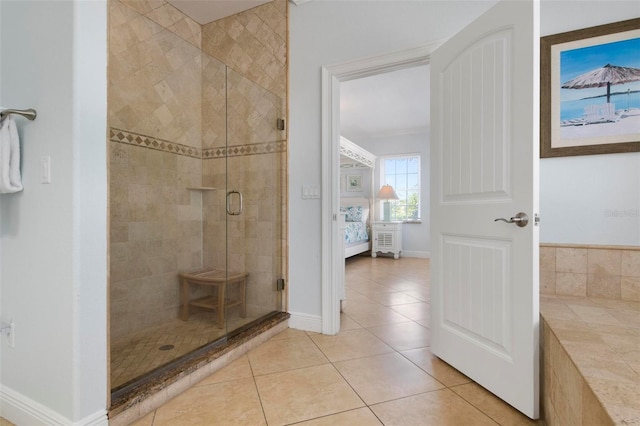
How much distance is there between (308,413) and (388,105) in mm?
4610

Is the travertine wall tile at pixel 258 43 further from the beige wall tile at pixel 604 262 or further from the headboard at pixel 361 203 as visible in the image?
the headboard at pixel 361 203

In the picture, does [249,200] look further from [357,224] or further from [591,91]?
[357,224]

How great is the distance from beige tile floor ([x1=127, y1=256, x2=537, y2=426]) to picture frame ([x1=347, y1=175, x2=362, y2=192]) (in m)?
4.71

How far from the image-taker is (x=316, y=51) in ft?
8.35

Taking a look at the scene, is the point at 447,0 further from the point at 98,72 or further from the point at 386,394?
the point at 386,394

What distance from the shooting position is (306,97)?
2.58m

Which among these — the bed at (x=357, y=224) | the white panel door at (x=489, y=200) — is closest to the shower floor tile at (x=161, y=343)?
the white panel door at (x=489, y=200)

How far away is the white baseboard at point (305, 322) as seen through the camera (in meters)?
2.52

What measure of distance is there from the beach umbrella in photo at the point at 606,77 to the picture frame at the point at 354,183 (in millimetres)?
5321

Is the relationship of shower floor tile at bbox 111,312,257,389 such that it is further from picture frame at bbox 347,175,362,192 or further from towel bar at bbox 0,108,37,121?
picture frame at bbox 347,175,362,192

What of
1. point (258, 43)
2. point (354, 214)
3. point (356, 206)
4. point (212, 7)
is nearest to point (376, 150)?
point (356, 206)

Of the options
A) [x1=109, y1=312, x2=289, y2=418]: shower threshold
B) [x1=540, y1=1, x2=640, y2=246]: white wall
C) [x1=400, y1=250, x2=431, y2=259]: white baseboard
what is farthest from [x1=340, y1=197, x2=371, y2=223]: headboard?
[x1=540, y1=1, x2=640, y2=246]: white wall

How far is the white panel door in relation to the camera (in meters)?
1.44

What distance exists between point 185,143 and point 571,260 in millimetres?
2872
